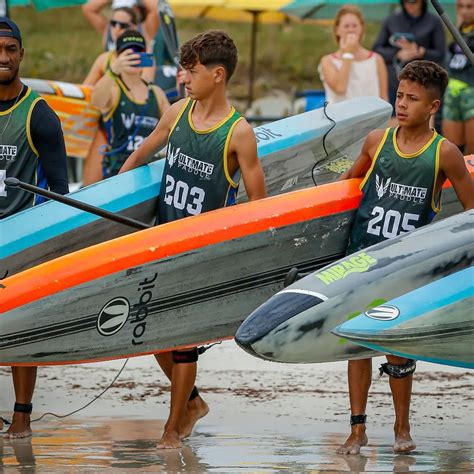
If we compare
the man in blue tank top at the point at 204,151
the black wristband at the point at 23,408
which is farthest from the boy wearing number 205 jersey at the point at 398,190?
the black wristband at the point at 23,408

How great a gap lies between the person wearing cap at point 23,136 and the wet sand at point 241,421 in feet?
1.15

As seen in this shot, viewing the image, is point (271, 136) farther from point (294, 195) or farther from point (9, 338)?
point (9, 338)

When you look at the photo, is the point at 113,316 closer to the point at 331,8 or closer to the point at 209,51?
the point at 209,51

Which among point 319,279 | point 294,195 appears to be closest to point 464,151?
point 294,195

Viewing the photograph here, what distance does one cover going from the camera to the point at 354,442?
6535 mm

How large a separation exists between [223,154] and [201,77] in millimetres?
419

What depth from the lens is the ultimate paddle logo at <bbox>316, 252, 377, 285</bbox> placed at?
20.6 ft

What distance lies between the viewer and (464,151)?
477 inches

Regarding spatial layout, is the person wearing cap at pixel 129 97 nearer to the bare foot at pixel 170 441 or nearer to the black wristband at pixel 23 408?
the black wristband at pixel 23 408

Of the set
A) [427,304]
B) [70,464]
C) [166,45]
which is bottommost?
[70,464]

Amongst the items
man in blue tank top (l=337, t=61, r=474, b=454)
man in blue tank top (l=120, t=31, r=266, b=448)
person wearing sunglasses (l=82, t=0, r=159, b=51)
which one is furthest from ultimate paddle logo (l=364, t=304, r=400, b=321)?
person wearing sunglasses (l=82, t=0, r=159, b=51)

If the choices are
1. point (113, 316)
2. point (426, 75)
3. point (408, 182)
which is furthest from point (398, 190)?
point (113, 316)

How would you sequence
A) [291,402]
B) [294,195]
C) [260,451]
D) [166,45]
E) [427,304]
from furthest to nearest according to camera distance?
[166,45] < [291,402] < [294,195] < [260,451] < [427,304]

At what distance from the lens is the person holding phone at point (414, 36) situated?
42.3 ft
